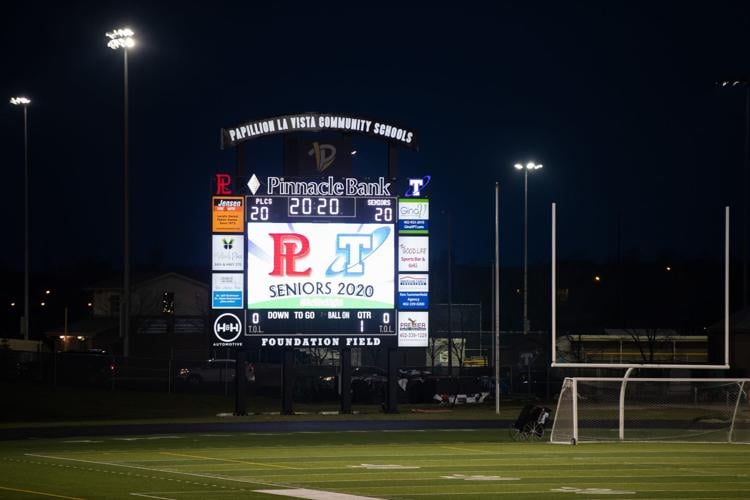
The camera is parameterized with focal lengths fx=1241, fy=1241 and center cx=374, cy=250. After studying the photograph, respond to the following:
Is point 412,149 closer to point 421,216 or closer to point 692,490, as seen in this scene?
point 421,216

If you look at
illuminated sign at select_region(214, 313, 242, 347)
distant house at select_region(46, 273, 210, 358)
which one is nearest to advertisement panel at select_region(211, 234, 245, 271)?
illuminated sign at select_region(214, 313, 242, 347)

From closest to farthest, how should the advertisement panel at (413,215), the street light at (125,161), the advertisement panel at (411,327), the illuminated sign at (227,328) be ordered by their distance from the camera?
the illuminated sign at (227,328), the advertisement panel at (411,327), the advertisement panel at (413,215), the street light at (125,161)

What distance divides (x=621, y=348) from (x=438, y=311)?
1152 cm

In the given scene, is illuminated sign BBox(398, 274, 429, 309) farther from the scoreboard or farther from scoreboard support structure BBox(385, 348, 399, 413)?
scoreboard support structure BBox(385, 348, 399, 413)

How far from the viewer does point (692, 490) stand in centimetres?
1817

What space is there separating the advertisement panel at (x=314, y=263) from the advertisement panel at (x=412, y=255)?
96 cm

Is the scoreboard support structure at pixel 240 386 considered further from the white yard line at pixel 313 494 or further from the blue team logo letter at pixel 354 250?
the white yard line at pixel 313 494

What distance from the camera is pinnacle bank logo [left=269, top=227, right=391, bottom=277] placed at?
3897cm

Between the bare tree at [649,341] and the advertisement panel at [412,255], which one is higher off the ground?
the advertisement panel at [412,255]

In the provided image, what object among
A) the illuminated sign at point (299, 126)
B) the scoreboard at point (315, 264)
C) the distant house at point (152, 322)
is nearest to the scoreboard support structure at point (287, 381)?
the scoreboard at point (315, 264)

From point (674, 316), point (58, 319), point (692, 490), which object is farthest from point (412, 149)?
point (58, 319)

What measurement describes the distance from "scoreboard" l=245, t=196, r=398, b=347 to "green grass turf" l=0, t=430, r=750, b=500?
8.40 metres

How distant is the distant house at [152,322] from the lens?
71.6m

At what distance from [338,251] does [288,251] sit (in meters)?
1.58
